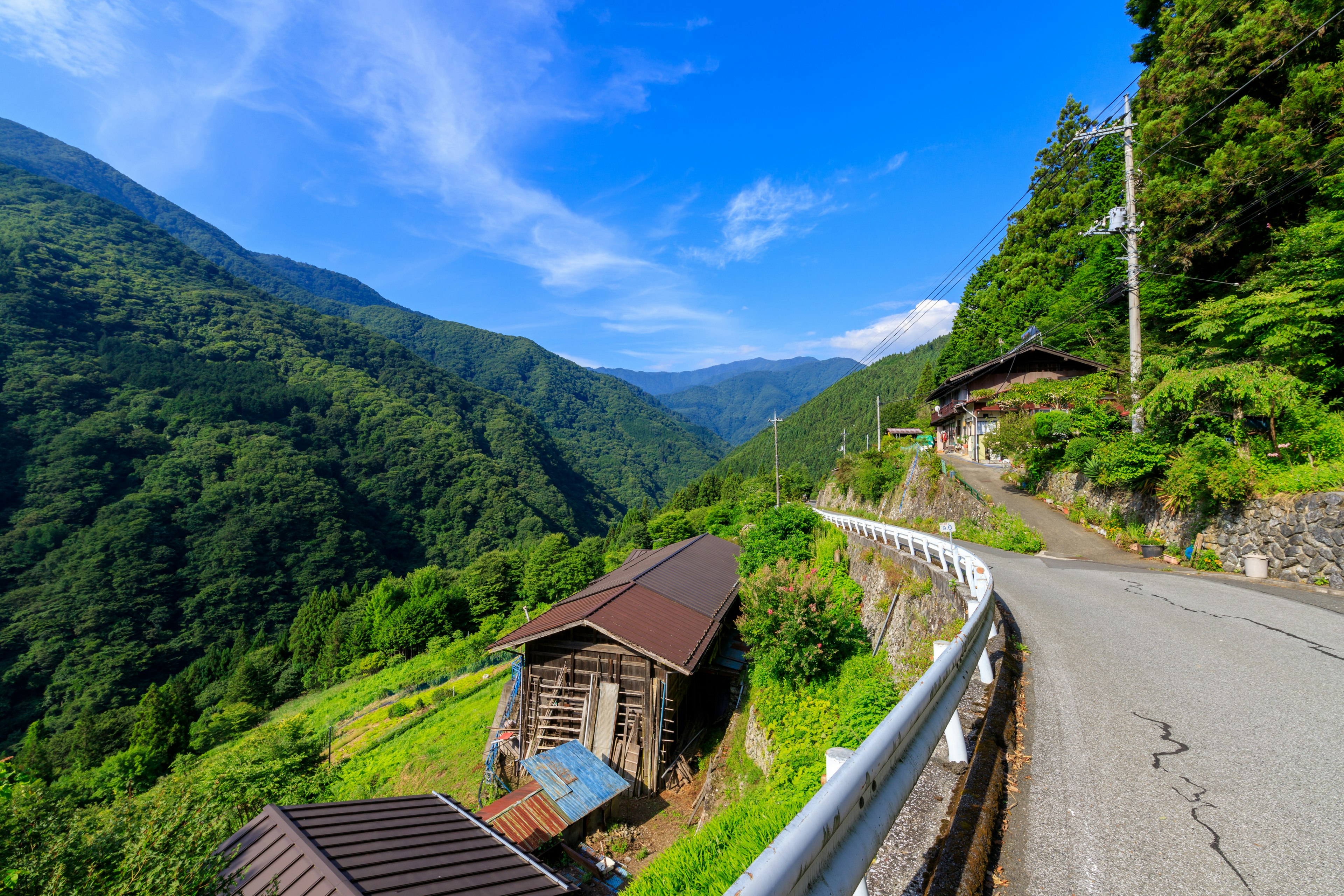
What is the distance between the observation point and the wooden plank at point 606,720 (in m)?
13.9

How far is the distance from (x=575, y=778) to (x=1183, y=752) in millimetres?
12008

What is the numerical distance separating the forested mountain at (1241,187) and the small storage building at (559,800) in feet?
53.8

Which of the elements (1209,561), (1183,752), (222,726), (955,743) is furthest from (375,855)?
(222,726)

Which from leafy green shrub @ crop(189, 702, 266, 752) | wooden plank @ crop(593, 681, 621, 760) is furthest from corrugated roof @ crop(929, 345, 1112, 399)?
leafy green shrub @ crop(189, 702, 266, 752)

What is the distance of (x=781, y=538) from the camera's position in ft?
57.8

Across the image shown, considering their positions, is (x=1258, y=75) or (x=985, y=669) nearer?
(x=985, y=669)

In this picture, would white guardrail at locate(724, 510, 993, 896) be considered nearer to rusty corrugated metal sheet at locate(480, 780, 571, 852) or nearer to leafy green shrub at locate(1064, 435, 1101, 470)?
rusty corrugated metal sheet at locate(480, 780, 571, 852)

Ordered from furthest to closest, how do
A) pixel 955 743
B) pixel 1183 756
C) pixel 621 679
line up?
pixel 621 679
pixel 1183 756
pixel 955 743

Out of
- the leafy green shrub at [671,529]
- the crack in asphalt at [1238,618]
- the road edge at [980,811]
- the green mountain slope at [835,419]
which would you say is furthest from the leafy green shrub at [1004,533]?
the green mountain slope at [835,419]

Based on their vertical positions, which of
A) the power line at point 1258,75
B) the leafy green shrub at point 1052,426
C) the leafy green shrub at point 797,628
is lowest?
the leafy green shrub at point 797,628

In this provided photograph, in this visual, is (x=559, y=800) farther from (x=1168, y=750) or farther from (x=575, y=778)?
(x=1168, y=750)

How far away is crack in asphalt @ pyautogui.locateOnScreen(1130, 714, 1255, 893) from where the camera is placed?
7.47 ft

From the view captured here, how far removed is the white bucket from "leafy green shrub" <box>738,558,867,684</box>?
7053mm

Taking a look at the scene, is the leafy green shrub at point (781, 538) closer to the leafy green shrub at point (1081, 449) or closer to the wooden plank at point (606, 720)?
the wooden plank at point (606, 720)
